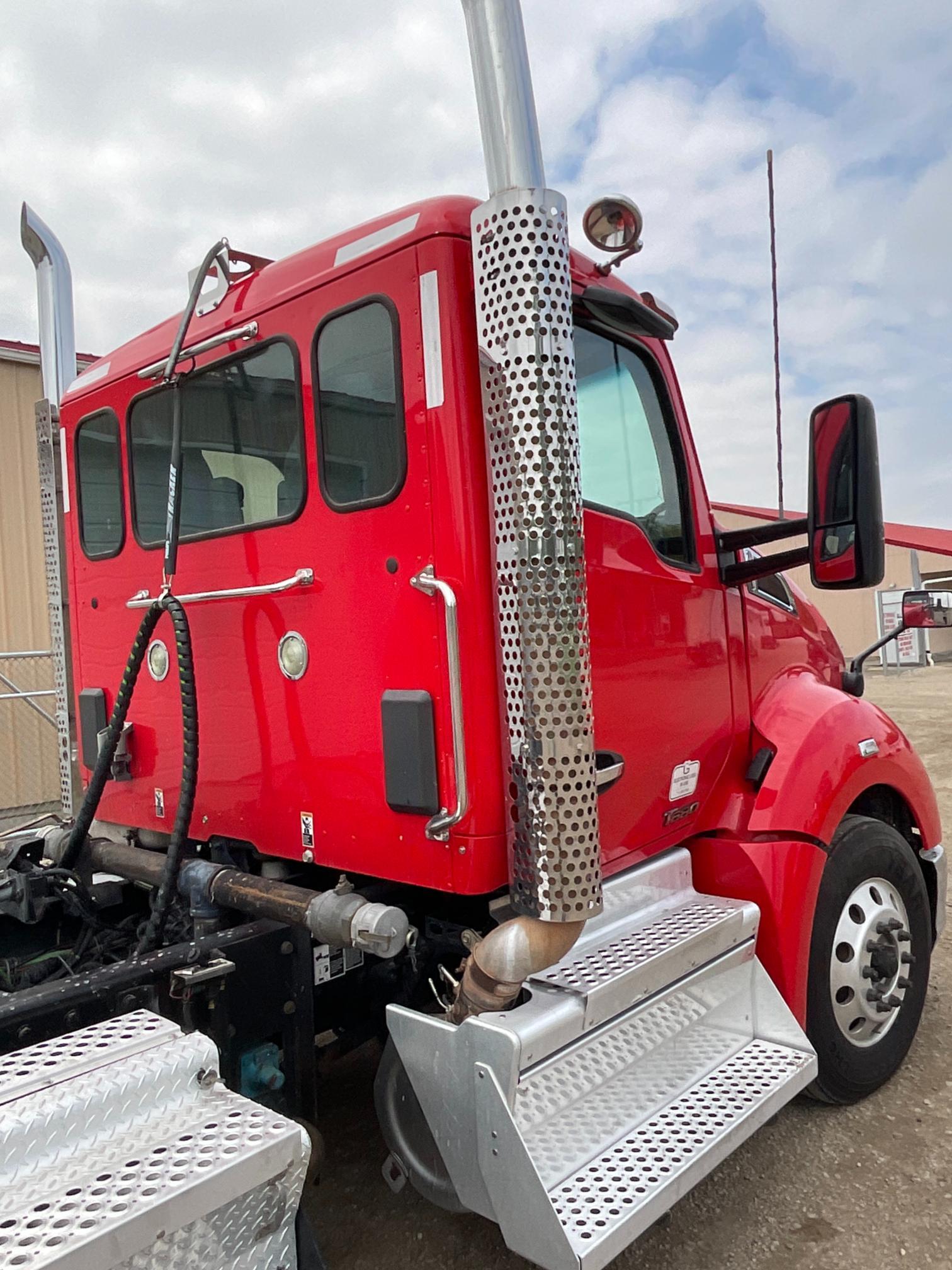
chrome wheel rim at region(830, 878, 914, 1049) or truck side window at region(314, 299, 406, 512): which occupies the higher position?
truck side window at region(314, 299, 406, 512)

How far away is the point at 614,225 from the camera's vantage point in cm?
263

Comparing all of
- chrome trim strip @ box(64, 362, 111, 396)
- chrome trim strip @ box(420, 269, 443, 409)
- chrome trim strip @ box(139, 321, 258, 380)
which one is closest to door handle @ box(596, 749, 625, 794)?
chrome trim strip @ box(420, 269, 443, 409)

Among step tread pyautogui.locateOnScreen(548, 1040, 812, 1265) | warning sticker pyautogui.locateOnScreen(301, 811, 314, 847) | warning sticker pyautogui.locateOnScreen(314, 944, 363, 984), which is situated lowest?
step tread pyautogui.locateOnScreen(548, 1040, 812, 1265)

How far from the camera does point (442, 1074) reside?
216 centimetres

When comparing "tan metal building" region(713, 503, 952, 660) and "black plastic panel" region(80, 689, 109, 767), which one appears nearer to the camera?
"black plastic panel" region(80, 689, 109, 767)

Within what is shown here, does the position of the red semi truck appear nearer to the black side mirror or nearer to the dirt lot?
the black side mirror

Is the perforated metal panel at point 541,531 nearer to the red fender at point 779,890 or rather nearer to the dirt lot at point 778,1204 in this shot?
the red fender at point 779,890

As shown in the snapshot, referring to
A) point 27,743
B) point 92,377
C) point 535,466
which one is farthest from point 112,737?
point 27,743

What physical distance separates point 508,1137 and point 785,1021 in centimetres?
118

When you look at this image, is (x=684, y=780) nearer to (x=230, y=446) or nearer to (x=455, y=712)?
(x=455, y=712)

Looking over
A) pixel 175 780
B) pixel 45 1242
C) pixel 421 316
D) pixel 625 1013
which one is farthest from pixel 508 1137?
pixel 421 316

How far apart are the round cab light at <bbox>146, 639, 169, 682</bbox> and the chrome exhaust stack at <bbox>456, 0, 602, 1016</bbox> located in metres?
1.40

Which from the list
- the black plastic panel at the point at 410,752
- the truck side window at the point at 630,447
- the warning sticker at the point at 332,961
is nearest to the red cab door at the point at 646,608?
the truck side window at the point at 630,447

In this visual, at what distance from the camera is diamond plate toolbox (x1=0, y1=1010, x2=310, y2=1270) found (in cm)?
142
